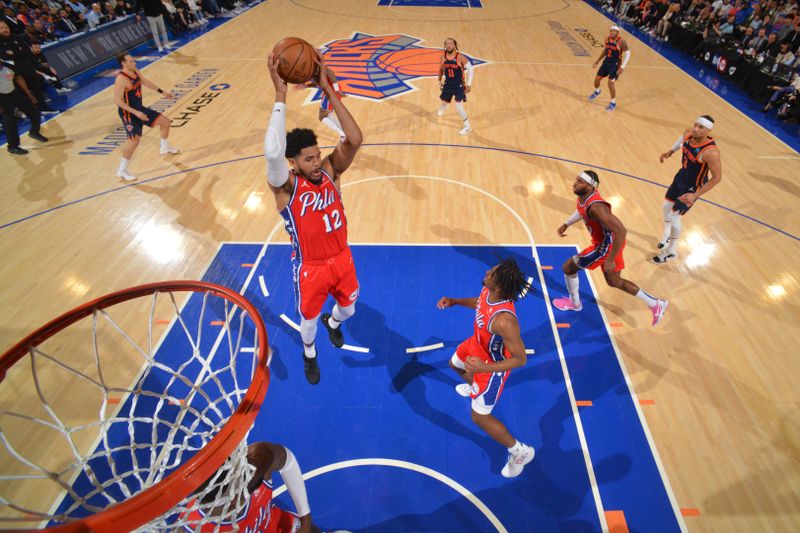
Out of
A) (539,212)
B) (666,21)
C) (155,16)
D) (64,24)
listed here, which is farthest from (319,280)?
(666,21)

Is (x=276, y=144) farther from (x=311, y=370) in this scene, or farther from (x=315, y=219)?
(x=311, y=370)

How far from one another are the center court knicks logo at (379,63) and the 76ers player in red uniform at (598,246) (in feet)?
23.6

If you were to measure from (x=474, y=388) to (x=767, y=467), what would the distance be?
2.58 m

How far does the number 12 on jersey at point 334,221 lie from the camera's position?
3401mm

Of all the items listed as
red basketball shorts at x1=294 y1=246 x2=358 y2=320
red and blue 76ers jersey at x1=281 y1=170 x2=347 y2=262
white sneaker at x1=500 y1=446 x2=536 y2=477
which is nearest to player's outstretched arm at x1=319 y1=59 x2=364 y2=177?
red and blue 76ers jersey at x1=281 y1=170 x2=347 y2=262

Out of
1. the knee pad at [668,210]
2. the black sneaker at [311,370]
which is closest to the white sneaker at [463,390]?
the black sneaker at [311,370]

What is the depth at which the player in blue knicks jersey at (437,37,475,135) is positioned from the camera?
25.7 feet

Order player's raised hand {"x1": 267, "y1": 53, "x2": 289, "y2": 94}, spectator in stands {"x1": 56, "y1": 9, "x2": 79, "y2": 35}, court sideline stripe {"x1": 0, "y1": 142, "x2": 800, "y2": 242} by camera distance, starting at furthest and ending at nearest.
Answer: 1. spectator in stands {"x1": 56, "y1": 9, "x2": 79, "y2": 35}
2. court sideline stripe {"x1": 0, "y1": 142, "x2": 800, "y2": 242}
3. player's raised hand {"x1": 267, "y1": 53, "x2": 289, "y2": 94}

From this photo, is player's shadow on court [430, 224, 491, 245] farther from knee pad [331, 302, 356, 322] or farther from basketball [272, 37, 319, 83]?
basketball [272, 37, 319, 83]

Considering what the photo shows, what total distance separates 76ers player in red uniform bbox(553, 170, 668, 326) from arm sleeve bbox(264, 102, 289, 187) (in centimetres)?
277

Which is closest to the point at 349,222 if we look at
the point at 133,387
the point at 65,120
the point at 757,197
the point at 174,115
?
the point at 133,387

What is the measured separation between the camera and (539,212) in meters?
6.42

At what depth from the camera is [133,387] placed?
4.17 meters

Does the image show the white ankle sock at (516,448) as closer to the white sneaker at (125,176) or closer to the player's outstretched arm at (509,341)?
the player's outstretched arm at (509,341)
